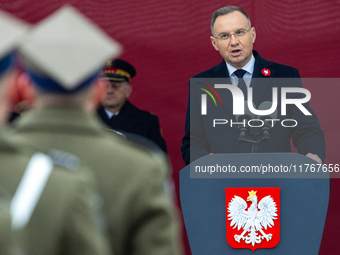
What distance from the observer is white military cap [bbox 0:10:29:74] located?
880 millimetres

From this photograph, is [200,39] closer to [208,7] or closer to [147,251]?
[208,7]

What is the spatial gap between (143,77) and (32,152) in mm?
3070

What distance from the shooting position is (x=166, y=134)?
3.99 m

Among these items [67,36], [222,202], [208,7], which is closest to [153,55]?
[208,7]

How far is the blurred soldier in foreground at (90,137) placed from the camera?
39.6 inches

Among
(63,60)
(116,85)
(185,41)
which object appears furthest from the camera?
(185,41)

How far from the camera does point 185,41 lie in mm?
4012


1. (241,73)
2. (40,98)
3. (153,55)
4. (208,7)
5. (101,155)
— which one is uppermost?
(208,7)

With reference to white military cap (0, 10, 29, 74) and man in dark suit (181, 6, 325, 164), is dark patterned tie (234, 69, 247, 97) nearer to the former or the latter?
man in dark suit (181, 6, 325, 164)

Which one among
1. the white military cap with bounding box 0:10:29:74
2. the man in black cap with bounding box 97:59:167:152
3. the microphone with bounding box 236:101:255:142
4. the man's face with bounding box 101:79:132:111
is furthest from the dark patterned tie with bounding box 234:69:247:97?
the white military cap with bounding box 0:10:29:74

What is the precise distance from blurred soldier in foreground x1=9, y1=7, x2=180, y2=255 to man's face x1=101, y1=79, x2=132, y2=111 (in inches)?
91.4

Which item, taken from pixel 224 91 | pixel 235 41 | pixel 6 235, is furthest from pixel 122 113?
pixel 6 235

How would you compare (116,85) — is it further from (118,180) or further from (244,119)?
(118,180)

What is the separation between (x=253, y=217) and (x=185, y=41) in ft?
5.84
